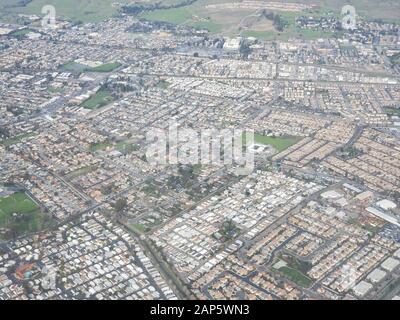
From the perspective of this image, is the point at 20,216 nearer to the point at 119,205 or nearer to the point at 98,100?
the point at 119,205

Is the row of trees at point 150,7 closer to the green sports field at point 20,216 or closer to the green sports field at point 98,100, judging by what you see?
the green sports field at point 98,100

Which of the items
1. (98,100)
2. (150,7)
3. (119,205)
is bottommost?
(98,100)

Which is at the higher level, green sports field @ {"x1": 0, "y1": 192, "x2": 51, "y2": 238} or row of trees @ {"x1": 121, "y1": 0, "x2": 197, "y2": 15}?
row of trees @ {"x1": 121, "y1": 0, "x2": 197, "y2": 15}

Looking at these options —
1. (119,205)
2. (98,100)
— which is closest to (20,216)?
(119,205)

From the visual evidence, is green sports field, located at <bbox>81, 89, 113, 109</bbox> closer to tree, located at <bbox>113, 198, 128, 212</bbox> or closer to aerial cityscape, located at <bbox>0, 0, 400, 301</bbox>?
aerial cityscape, located at <bbox>0, 0, 400, 301</bbox>

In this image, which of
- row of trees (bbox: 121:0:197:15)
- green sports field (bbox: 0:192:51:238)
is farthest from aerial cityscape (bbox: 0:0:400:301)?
row of trees (bbox: 121:0:197:15)

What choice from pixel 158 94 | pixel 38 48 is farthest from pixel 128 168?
pixel 38 48

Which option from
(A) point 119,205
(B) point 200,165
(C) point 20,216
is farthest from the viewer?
(B) point 200,165
